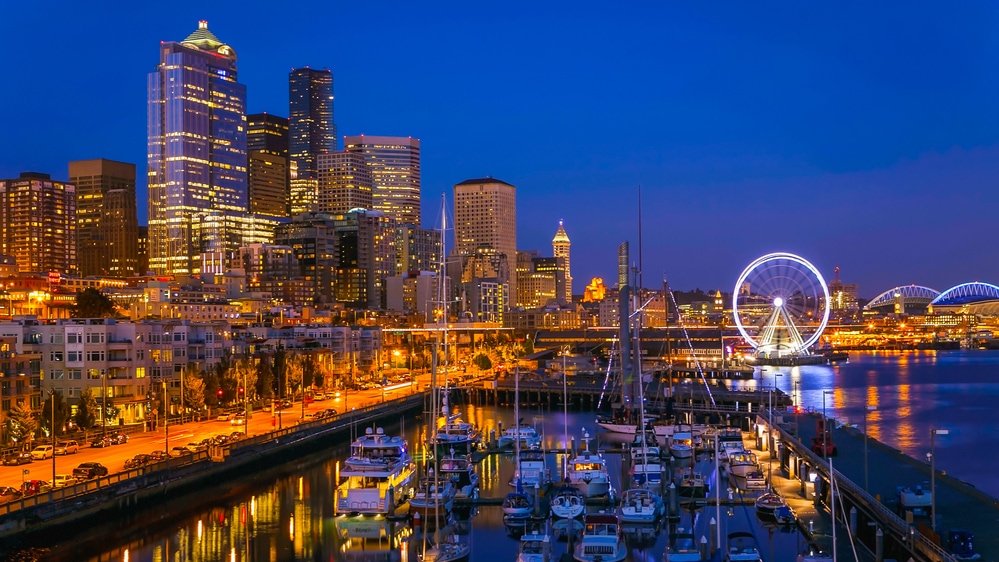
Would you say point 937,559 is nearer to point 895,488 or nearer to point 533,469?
point 895,488

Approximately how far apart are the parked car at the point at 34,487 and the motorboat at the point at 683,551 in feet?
73.1

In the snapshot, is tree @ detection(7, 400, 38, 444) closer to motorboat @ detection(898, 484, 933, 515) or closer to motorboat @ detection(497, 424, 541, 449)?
motorboat @ detection(497, 424, 541, 449)

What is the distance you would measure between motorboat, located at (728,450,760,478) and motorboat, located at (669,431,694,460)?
23.8 ft

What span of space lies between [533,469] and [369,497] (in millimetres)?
7687

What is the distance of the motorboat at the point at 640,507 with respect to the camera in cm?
3800

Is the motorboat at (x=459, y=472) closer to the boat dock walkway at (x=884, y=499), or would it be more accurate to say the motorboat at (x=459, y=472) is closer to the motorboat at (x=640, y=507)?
the motorboat at (x=640, y=507)

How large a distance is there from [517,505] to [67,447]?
77.5 feet

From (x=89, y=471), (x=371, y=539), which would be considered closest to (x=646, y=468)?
(x=371, y=539)

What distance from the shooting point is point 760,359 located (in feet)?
476

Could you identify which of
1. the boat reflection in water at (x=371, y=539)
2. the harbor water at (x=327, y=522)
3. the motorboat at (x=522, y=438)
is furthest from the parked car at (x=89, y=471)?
the motorboat at (x=522, y=438)

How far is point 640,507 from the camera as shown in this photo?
125 feet

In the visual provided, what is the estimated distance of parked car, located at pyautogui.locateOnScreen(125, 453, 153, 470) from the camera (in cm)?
4332

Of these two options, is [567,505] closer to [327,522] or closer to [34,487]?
[327,522]

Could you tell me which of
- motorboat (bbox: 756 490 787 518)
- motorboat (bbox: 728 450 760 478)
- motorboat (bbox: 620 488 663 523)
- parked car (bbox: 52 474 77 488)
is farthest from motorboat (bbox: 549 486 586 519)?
parked car (bbox: 52 474 77 488)
